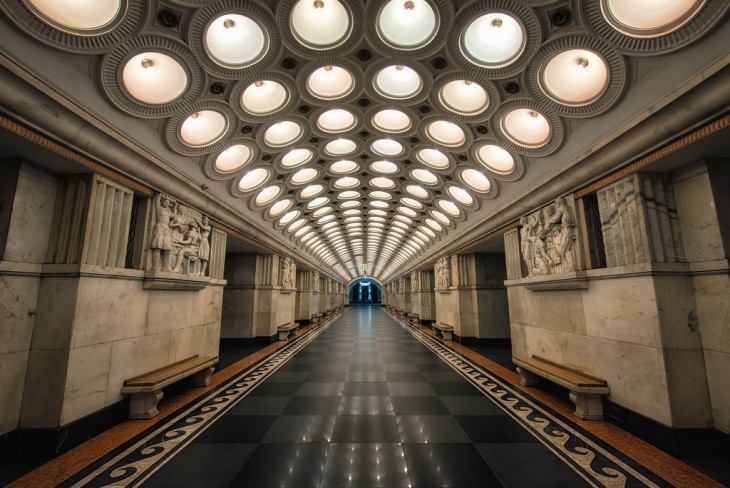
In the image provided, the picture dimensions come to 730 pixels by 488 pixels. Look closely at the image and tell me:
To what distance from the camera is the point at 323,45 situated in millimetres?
4570

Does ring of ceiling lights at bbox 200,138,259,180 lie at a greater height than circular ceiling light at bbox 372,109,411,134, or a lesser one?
lesser

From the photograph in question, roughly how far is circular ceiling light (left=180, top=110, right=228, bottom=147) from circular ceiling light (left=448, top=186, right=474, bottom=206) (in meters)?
6.35

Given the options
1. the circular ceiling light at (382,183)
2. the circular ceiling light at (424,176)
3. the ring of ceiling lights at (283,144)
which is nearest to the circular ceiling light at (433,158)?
the circular ceiling light at (424,176)

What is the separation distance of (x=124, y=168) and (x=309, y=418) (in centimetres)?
441

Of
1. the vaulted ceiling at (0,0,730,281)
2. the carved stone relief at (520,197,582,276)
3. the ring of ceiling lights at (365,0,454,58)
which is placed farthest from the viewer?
the carved stone relief at (520,197,582,276)

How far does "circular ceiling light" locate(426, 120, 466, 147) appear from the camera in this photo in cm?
669

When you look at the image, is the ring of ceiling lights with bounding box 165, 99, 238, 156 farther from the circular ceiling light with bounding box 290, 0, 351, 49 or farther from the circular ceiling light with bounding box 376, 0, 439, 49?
the circular ceiling light with bounding box 376, 0, 439, 49

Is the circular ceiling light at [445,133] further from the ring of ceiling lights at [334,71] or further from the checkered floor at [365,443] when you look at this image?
the checkered floor at [365,443]

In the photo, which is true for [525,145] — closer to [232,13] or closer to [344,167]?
[232,13]

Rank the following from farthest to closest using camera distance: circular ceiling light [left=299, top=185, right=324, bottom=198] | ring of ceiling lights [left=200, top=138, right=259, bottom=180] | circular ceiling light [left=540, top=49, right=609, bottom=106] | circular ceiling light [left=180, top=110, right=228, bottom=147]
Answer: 1. circular ceiling light [left=299, top=185, right=324, bottom=198]
2. ring of ceiling lights [left=200, top=138, right=259, bottom=180]
3. circular ceiling light [left=180, top=110, right=228, bottom=147]
4. circular ceiling light [left=540, top=49, right=609, bottom=106]

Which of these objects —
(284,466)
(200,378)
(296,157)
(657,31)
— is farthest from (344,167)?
(284,466)

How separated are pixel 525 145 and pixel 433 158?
2953 millimetres

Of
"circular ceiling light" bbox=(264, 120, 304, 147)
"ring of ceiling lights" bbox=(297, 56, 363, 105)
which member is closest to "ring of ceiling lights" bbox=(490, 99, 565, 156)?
"ring of ceiling lights" bbox=(297, 56, 363, 105)

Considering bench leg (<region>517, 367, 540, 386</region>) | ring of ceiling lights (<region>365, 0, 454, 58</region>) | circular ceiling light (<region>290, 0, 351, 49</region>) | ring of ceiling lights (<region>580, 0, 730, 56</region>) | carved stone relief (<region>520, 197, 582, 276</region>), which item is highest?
circular ceiling light (<region>290, 0, 351, 49</region>)
